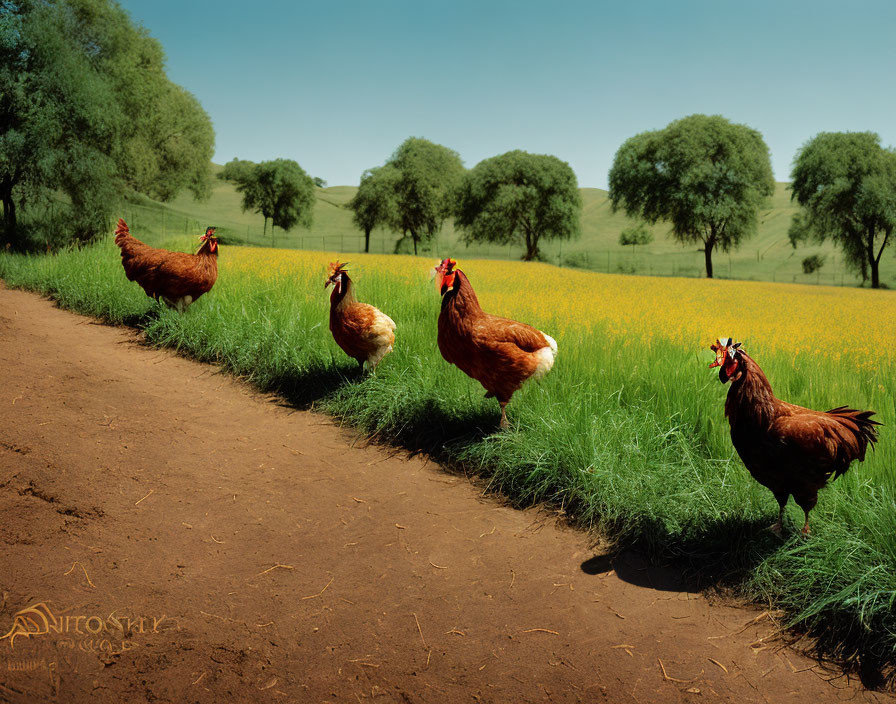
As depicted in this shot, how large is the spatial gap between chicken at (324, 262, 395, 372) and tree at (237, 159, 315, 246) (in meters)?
51.9

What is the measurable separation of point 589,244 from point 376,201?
5145cm

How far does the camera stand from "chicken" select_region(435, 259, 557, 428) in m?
4.88

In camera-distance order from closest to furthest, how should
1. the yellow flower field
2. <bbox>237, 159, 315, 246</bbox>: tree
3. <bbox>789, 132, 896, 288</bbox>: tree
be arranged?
the yellow flower field, <bbox>789, 132, 896, 288</bbox>: tree, <bbox>237, 159, 315, 246</bbox>: tree

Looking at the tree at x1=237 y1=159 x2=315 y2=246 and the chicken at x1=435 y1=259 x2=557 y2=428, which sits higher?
the tree at x1=237 y1=159 x2=315 y2=246

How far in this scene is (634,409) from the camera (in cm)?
512

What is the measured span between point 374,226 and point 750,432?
50334 mm

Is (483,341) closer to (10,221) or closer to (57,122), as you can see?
(57,122)

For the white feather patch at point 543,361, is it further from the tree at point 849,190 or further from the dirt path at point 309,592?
the tree at point 849,190

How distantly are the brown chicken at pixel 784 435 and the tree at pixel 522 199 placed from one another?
148ft

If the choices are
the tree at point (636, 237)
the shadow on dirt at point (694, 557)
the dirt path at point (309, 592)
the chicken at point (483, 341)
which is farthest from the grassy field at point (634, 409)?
the tree at point (636, 237)

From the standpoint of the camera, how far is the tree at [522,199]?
47.4 meters

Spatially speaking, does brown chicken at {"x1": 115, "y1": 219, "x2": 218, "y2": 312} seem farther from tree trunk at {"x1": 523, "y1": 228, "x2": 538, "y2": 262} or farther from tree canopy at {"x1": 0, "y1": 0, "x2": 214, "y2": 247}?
tree trunk at {"x1": 523, "y1": 228, "x2": 538, "y2": 262}

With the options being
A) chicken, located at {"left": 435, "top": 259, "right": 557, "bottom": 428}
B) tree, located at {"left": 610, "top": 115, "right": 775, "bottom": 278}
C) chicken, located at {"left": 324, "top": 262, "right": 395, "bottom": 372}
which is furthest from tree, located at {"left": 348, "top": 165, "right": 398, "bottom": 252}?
chicken, located at {"left": 435, "top": 259, "right": 557, "bottom": 428}

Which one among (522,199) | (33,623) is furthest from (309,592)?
(522,199)
